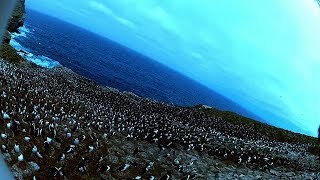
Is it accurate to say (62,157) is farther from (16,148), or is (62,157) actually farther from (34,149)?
(16,148)

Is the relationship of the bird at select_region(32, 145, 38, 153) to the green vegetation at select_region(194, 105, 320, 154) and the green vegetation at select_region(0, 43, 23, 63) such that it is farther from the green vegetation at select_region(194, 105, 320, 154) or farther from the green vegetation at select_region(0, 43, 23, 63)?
the green vegetation at select_region(194, 105, 320, 154)

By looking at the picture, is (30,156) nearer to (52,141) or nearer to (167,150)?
(52,141)

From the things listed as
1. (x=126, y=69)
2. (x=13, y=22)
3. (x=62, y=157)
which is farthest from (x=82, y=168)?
(x=126, y=69)

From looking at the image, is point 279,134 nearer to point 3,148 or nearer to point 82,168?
point 82,168

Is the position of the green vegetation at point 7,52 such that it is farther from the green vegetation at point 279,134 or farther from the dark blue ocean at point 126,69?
the green vegetation at point 279,134

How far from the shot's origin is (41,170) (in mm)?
3805

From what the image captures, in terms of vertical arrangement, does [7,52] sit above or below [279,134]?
below

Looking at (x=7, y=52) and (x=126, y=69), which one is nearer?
(x=7, y=52)

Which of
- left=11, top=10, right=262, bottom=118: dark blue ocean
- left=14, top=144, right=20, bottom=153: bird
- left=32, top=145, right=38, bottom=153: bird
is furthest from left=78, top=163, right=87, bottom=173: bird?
left=11, top=10, right=262, bottom=118: dark blue ocean

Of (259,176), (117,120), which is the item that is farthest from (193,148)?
(259,176)

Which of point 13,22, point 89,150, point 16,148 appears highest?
point 13,22

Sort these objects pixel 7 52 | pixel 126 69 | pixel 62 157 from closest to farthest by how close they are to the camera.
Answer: pixel 62 157
pixel 7 52
pixel 126 69

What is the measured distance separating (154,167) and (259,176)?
6.84ft

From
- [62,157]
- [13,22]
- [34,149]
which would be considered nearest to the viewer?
[13,22]
